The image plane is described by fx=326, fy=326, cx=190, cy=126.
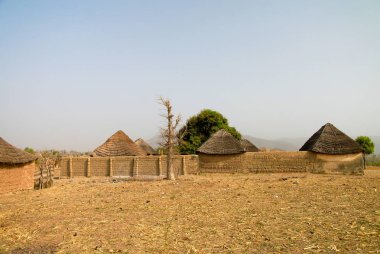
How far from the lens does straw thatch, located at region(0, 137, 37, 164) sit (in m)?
14.0

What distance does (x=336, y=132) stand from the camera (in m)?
23.6

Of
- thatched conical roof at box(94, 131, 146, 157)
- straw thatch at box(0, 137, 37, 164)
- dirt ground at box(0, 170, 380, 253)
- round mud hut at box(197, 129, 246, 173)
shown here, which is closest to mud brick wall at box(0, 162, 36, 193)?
straw thatch at box(0, 137, 37, 164)

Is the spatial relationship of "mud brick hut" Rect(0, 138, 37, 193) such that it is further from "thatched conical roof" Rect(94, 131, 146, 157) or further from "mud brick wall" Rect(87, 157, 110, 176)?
"thatched conical roof" Rect(94, 131, 146, 157)

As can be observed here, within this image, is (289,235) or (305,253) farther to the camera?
(289,235)

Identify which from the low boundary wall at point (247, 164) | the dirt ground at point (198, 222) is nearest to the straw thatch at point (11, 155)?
the dirt ground at point (198, 222)

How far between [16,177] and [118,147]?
430 inches

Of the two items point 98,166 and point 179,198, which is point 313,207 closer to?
point 179,198

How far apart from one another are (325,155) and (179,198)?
14096 mm

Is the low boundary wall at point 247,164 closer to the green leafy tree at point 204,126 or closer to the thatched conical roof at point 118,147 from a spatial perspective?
the thatched conical roof at point 118,147

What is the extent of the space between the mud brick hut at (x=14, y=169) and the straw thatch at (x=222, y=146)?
1188cm

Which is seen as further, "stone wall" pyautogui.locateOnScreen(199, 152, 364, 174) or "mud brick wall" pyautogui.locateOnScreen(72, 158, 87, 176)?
"mud brick wall" pyautogui.locateOnScreen(72, 158, 87, 176)

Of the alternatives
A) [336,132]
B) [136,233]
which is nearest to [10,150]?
[136,233]

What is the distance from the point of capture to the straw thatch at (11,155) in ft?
45.9

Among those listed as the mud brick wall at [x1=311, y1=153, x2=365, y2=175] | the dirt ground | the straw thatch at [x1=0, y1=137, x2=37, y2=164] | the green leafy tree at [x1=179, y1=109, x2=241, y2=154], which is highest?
the green leafy tree at [x1=179, y1=109, x2=241, y2=154]
